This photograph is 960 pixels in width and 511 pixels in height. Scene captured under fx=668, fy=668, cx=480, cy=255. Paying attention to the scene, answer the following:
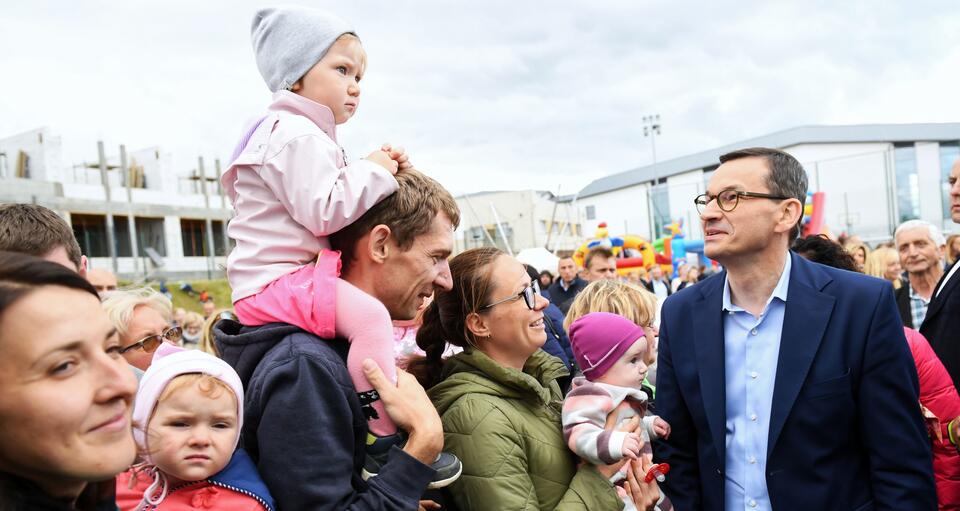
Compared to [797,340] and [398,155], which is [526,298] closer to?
[398,155]

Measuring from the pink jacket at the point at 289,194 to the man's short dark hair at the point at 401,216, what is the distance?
0.06 metres

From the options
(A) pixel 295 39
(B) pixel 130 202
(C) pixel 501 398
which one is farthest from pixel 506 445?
(B) pixel 130 202

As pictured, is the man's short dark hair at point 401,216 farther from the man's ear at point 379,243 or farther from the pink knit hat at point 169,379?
the pink knit hat at point 169,379

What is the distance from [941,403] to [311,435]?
2.78m

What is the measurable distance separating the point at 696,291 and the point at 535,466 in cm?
103

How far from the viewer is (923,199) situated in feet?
64.8

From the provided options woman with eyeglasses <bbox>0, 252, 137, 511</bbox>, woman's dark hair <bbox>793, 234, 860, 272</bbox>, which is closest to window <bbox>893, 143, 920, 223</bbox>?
woman's dark hair <bbox>793, 234, 860, 272</bbox>

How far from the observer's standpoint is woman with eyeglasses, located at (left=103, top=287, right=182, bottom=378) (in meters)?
3.31

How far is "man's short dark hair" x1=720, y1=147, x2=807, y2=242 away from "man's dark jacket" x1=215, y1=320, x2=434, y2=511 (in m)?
1.75

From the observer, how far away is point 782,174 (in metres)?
2.63

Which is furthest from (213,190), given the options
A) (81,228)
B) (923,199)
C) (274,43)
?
(274,43)

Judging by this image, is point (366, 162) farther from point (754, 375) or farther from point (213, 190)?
point (213, 190)

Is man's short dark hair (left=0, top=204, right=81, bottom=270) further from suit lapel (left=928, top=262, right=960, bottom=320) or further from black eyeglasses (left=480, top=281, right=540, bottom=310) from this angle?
suit lapel (left=928, top=262, right=960, bottom=320)

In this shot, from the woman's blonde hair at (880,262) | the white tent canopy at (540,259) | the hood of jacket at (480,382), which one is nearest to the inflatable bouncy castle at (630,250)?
the white tent canopy at (540,259)
